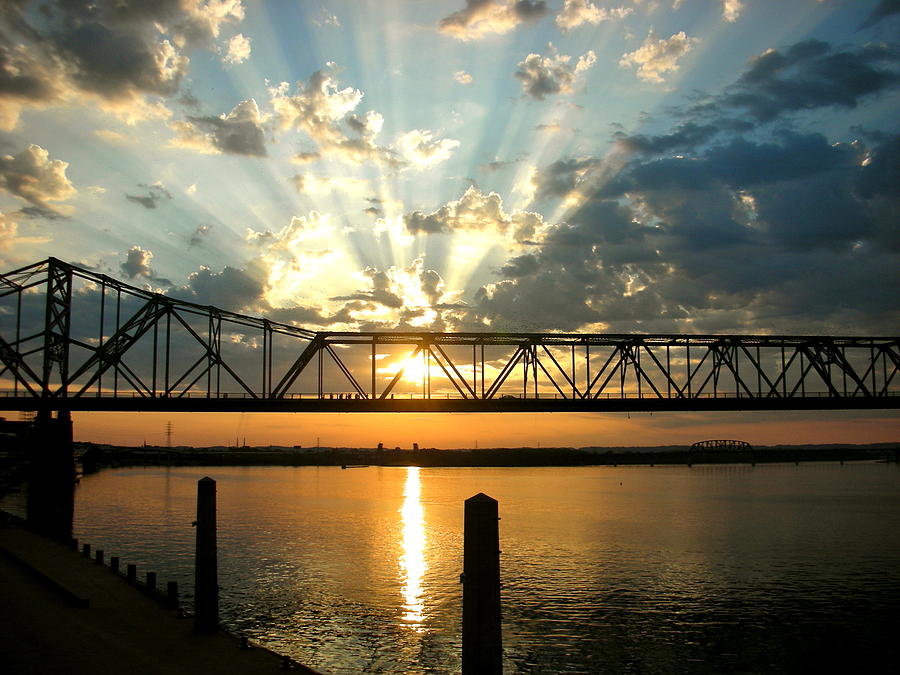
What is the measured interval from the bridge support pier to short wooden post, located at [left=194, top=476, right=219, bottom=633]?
32402mm

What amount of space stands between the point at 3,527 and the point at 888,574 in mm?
70297

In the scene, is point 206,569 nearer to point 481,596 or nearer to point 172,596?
point 172,596

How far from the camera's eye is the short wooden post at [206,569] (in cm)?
3456

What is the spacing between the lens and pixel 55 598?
126 feet

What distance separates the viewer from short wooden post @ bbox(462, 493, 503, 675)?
79.0 feet

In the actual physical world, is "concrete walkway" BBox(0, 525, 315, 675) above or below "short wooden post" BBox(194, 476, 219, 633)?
below

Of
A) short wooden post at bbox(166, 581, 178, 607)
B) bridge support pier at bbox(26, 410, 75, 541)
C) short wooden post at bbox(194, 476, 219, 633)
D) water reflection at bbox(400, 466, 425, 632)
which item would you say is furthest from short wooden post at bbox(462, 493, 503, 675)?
bridge support pier at bbox(26, 410, 75, 541)

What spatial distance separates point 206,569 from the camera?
116ft

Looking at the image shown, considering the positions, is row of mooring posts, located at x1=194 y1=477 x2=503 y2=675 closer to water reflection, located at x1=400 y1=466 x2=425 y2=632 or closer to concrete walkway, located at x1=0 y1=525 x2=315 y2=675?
concrete walkway, located at x1=0 y1=525 x2=315 y2=675

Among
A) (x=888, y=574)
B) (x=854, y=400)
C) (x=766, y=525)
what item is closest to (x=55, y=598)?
(x=888, y=574)

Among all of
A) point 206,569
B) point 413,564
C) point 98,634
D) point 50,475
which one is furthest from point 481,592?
point 50,475

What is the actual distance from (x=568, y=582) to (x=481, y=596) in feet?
111

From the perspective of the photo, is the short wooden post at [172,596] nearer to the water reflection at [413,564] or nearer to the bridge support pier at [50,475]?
the water reflection at [413,564]

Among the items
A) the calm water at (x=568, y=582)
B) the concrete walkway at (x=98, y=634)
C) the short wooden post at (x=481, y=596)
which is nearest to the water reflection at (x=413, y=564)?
the calm water at (x=568, y=582)
